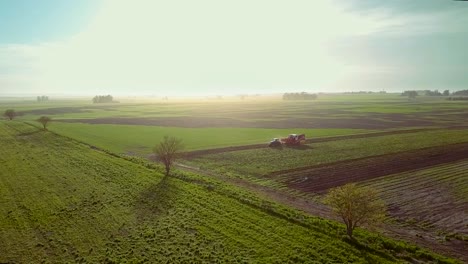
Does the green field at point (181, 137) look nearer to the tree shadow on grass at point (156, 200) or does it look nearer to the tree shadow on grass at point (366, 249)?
the tree shadow on grass at point (156, 200)

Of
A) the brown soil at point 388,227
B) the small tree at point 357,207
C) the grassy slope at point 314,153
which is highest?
the small tree at point 357,207

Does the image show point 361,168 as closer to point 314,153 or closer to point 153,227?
point 314,153

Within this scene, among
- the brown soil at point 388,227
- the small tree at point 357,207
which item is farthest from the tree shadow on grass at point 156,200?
the small tree at point 357,207

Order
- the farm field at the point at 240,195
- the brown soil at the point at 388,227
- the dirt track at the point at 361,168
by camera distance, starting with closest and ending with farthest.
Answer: the brown soil at the point at 388,227 → the farm field at the point at 240,195 → the dirt track at the point at 361,168

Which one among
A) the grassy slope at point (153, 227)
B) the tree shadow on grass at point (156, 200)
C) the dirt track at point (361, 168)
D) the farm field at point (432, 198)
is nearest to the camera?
the grassy slope at point (153, 227)

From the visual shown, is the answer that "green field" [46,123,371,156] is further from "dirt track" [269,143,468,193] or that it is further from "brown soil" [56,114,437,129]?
"dirt track" [269,143,468,193]

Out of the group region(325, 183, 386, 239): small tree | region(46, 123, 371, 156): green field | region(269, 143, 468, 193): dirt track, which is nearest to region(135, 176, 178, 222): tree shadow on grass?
region(269, 143, 468, 193): dirt track
